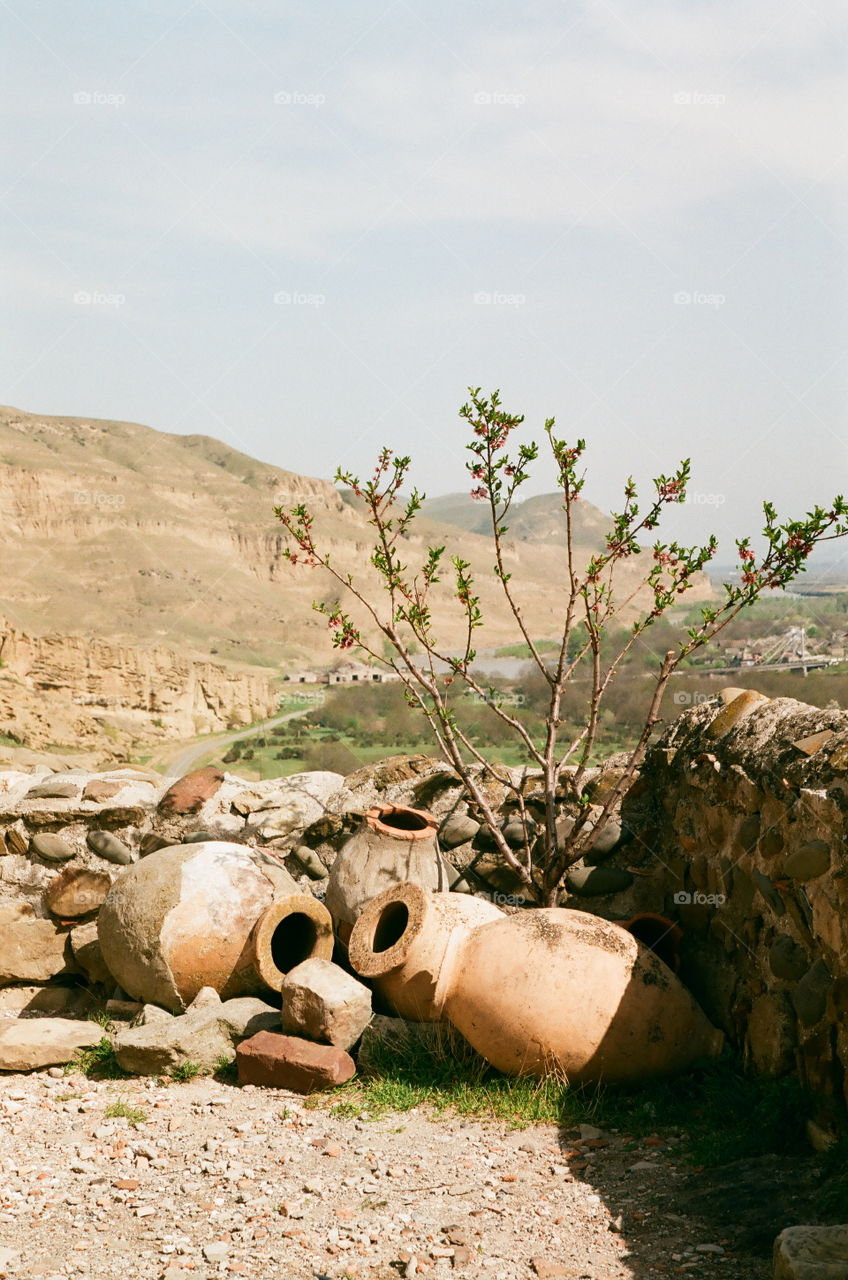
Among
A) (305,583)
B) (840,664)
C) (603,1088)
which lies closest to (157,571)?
(305,583)

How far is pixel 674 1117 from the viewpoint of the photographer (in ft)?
12.2

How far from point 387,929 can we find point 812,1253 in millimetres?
2518

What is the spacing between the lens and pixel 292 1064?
4.12 m

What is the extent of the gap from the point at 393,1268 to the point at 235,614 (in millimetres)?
13553

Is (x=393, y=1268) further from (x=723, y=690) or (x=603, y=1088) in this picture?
(x=723, y=690)

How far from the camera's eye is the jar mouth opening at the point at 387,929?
13.9 feet

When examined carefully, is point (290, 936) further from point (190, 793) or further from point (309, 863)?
point (190, 793)

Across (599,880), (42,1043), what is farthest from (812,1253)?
(42,1043)

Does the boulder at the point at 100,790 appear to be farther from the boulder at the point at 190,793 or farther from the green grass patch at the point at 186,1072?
the green grass patch at the point at 186,1072

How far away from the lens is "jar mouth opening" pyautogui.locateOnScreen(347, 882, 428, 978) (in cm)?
423

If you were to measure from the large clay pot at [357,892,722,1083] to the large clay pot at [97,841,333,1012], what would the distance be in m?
0.84

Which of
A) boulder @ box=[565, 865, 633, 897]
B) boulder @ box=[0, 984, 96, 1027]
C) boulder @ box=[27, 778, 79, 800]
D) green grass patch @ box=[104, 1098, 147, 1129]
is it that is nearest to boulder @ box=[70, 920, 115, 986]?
boulder @ box=[0, 984, 96, 1027]

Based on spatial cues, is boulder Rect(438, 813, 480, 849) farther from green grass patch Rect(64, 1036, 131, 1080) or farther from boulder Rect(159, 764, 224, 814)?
green grass patch Rect(64, 1036, 131, 1080)

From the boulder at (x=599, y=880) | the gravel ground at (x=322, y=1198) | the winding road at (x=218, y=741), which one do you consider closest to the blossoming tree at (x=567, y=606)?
the boulder at (x=599, y=880)
